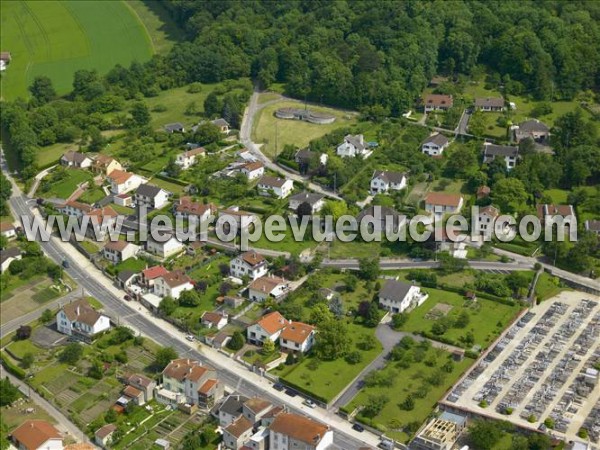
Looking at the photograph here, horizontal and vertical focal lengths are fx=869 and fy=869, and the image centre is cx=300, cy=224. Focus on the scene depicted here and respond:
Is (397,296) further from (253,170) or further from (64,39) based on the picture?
(64,39)

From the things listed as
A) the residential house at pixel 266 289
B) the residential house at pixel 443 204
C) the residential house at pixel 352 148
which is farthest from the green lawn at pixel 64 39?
the residential house at pixel 266 289

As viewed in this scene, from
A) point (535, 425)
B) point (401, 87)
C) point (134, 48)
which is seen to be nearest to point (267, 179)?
point (401, 87)

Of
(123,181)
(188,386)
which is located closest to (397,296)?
(188,386)

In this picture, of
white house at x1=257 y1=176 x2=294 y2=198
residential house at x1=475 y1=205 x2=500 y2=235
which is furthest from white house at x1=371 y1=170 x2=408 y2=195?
residential house at x1=475 y1=205 x2=500 y2=235

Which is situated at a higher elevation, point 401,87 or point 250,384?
point 401,87

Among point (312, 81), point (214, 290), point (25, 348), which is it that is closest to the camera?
point (25, 348)

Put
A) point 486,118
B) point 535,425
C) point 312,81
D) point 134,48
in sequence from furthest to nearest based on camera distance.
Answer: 1. point 134,48
2. point 312,81
3. point 486,118
4. point 535,425

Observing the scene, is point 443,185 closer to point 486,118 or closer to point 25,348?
point 486,118
